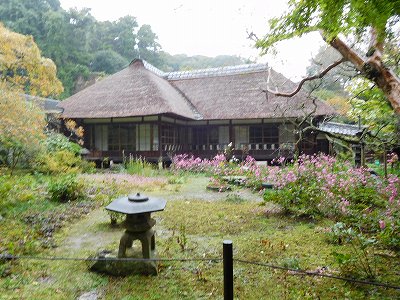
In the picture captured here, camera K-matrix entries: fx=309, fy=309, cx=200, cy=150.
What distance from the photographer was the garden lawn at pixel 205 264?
119 inches

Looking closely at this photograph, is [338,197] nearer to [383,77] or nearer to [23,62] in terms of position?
[383,77]

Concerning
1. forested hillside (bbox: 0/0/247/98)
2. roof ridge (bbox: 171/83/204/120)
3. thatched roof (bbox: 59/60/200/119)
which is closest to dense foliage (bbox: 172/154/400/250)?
thatched roof (bbox: 59/60/200/119)

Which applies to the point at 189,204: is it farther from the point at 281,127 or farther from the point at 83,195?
the point at 281,127

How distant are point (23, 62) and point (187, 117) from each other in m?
7.57

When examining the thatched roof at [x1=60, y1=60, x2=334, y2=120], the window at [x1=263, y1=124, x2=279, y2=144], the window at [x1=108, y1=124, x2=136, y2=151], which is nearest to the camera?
the thatched roof at [x1=60, y1=60, x2=334, y2=120]

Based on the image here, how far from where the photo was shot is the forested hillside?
28.0 metres

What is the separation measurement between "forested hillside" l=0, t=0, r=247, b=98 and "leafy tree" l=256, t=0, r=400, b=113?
92.4ft

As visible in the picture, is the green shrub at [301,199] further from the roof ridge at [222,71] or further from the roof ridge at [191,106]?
the roof ridge at [222,71]

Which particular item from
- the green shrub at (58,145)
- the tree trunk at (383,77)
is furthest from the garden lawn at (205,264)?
the green shrub at (58,145)

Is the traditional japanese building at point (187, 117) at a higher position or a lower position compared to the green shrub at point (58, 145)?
higher

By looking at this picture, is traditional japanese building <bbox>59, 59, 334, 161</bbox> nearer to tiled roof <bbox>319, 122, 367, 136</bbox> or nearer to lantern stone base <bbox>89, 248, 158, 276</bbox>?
Answer: tiled roof <bbox>319, 122, 367, 136</bbox>

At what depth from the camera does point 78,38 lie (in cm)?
3244

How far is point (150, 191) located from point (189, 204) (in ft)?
6.94

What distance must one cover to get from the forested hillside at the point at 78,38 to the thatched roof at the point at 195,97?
13.5m
